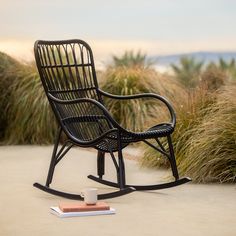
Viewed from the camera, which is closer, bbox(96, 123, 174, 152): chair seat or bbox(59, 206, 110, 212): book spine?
bbox(59, 206, 110, 212): book spine

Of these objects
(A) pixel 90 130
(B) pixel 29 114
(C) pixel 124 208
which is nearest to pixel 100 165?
(A) pixel 90 130

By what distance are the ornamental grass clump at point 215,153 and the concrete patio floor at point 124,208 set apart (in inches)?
4.8

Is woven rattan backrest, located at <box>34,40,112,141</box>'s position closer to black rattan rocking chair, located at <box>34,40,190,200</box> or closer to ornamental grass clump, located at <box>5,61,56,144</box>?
black rattan rocking chair, located at <box>34,40,190,200</box>

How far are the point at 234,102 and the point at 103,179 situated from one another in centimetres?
106

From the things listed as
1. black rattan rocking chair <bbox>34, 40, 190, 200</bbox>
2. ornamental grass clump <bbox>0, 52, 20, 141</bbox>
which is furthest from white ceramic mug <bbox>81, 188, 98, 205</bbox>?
ornamental grass clump <bbox>0, 52, 20, 141</bbox>

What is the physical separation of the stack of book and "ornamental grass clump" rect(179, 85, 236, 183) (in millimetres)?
1127

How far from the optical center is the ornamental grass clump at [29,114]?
7434 millimetres

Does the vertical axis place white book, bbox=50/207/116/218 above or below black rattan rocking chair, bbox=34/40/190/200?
below

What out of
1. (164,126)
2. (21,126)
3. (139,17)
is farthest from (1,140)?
(164,126)

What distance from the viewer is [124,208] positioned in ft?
13.1

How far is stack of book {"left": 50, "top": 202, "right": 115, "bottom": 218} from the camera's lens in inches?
148

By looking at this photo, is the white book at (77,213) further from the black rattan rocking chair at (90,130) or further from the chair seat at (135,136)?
the chair seat at (135,136)

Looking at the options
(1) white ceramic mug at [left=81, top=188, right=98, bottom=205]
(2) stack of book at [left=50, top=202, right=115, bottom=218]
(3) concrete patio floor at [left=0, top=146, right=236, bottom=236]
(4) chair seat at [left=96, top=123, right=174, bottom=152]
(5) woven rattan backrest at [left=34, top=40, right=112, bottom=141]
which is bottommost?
(3) concrete patio floor at [left=0, top=146, right=236, bottom=236]

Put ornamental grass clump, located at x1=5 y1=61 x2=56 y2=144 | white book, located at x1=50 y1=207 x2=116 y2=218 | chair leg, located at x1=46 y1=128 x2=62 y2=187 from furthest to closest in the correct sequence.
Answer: ornamental grass clump, located at x1=5 y1=61 x2=56 y2=144, chair leg, located at x1=46 y1=128 x2=62 y2=187, white book, located at x1=50 y1=207 x2=116 y2=218
